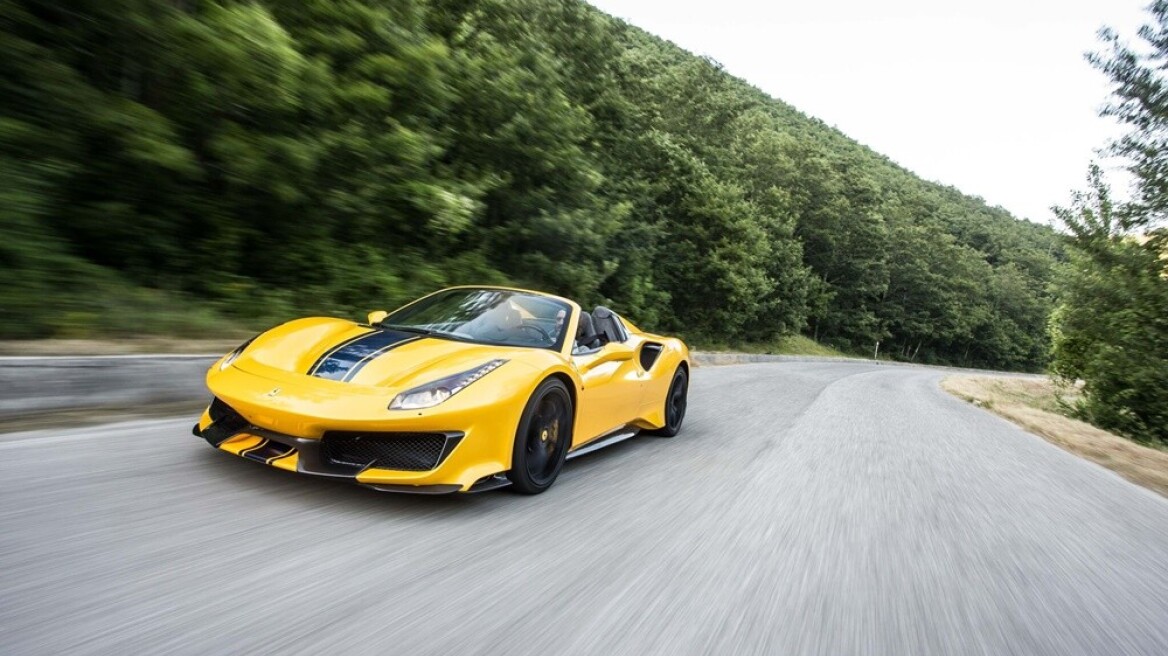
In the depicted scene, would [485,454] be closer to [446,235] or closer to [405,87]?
[405,87]

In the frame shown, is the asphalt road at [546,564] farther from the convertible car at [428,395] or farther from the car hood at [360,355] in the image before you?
the car hood at [360,355]

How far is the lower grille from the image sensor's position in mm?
3139

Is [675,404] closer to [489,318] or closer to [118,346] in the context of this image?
[489,318]

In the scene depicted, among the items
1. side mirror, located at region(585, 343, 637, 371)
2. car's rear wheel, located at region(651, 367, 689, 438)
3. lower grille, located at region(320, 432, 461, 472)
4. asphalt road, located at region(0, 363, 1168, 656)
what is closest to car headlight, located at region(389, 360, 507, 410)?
lower grille, located at region(320, 432, 461, 472)

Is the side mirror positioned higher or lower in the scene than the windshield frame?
lower

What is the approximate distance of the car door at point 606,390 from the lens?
14.4 feet

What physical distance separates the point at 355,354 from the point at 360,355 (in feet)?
0.11

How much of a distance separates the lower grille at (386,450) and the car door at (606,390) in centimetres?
121

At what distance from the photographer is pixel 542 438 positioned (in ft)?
12.9

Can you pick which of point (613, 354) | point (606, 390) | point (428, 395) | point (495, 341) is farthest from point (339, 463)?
point (613, 354)

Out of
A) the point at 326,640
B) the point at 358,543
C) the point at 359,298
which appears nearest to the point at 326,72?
the point at 359,298

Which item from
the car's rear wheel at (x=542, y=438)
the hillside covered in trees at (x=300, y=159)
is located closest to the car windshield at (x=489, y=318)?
the car's rear wheel at (x=542, y=438)

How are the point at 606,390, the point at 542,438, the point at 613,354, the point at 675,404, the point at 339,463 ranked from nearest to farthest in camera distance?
the point at 339,463
the point at 542,438
the point at 606,390
the point at 613,354
the point at 675,404

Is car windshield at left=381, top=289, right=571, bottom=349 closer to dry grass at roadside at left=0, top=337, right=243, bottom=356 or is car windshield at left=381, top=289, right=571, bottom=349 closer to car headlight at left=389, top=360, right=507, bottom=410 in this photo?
car headlight at left=389, top=360, right=507, bottom=410
